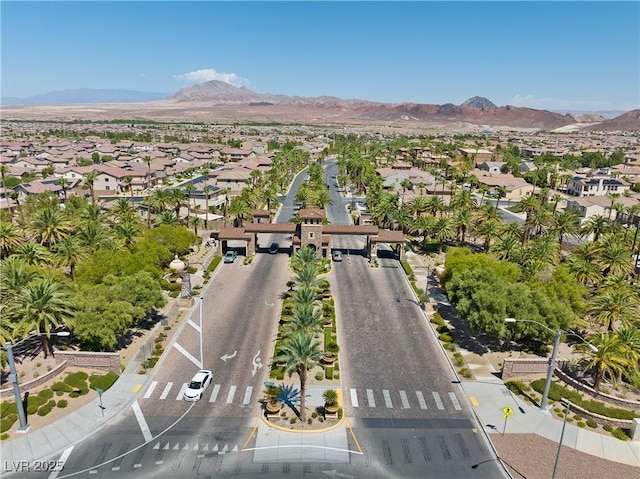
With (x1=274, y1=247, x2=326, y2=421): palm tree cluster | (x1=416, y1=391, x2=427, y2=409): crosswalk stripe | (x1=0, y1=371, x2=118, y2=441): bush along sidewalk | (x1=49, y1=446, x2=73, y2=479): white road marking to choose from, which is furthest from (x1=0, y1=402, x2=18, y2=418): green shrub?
(x1=416, y1=391, x2=427, y2=409): crosswalk stripe

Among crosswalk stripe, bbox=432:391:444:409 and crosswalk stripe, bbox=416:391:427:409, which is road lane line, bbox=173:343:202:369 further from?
crosswalk stripe, bbox=432:391:444:409

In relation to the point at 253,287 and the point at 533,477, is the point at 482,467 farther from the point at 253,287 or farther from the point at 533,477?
the point at 253,287

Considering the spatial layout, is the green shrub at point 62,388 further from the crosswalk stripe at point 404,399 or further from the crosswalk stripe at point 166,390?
the crosswalk stripe at point 404,399

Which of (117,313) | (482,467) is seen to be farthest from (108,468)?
(482,467)

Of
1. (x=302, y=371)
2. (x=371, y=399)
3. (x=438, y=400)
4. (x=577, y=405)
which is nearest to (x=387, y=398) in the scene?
(x=371, y=399)

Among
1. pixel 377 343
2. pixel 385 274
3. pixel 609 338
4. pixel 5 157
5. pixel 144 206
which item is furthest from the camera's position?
pixel 5 157

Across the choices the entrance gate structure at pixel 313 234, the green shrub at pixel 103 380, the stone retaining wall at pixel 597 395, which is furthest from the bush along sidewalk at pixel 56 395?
the stone retaining wall at pixel 597 395
